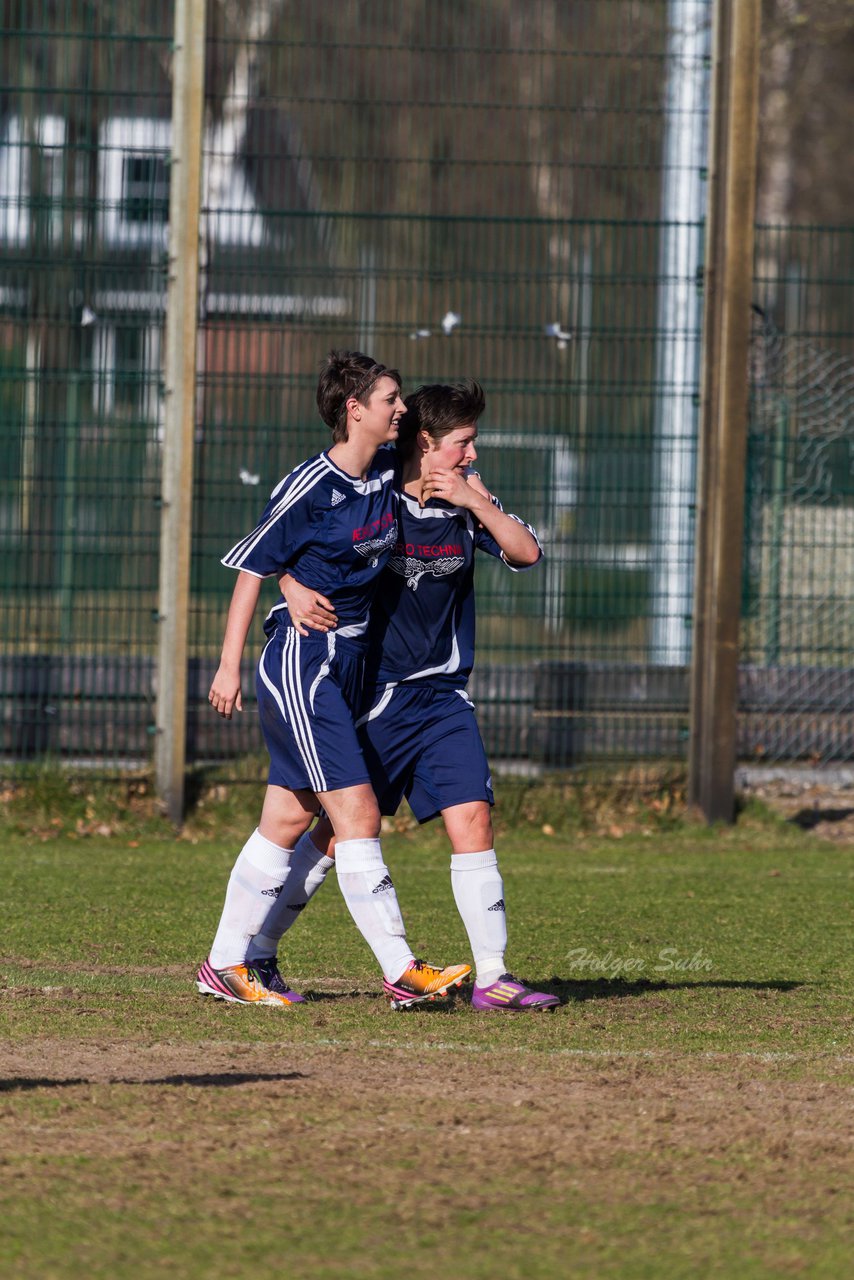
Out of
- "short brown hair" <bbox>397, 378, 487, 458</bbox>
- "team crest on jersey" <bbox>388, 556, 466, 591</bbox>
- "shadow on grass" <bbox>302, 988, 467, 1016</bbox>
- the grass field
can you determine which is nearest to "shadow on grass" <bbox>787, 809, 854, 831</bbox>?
the grass field

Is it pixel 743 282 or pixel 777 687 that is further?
pixel 777 687

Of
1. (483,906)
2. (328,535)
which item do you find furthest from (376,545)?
(483,906)

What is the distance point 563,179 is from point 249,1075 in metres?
8.12

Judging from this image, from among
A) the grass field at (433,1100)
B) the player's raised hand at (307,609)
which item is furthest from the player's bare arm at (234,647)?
the grass field at (433,1100)

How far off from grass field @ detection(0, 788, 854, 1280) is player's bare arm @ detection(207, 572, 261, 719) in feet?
3.19

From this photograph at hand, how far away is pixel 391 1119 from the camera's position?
438 centimetres

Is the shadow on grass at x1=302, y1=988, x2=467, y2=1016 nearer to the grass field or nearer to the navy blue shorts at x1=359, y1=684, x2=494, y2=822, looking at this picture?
the grass field

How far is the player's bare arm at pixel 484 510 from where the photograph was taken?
18.6 feet

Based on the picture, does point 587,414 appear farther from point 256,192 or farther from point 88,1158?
point 88,1158

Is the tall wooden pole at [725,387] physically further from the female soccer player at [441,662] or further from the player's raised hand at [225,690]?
the player's raised hand at [225,690]

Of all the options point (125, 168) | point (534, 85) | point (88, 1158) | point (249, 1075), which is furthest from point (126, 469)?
point (88, 1158)

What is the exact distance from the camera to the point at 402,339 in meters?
10.2

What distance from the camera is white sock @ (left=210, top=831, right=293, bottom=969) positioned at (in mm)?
5766

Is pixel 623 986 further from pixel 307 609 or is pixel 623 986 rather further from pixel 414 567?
pixel 307 609
